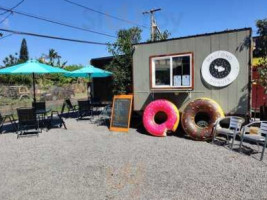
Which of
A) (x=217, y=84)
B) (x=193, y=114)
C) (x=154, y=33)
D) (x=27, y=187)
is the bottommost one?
(x=27, y=187)

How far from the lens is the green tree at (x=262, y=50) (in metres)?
6.86

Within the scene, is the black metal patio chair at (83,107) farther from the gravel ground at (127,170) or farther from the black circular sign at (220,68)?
the black circular sign at (220,68)

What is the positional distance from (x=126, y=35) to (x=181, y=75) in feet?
17.5

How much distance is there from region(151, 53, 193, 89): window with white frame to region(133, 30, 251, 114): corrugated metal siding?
18cm

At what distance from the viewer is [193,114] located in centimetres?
720

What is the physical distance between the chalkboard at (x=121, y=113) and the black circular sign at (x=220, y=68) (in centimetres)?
277

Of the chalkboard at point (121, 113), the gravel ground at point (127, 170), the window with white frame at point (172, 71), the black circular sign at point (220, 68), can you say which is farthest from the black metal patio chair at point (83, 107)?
the black circular sign at point (220, 68)

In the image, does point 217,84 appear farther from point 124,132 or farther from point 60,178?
point 60,178

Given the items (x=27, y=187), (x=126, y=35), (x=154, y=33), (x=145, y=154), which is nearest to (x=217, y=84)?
(x=145, y=154)

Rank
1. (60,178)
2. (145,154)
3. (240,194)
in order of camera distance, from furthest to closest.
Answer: (145,154)
(60,178)
(240,194)

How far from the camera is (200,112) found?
24.0 feet

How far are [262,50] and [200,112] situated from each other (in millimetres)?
2500

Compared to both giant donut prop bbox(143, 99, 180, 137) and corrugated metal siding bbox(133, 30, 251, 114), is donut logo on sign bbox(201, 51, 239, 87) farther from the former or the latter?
giant donut prop bbox(143, 99, 180, 137)

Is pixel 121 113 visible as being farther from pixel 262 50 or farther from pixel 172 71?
pixel 262 50
